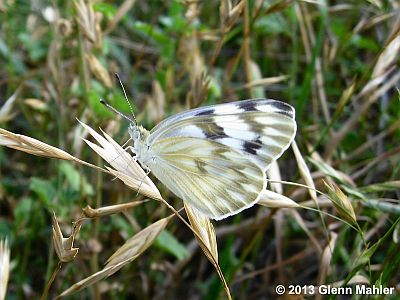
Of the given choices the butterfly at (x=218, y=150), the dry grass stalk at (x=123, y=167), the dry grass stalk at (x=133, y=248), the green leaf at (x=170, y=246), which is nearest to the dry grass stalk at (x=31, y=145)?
the dry grass stalk at (x=123, y=167)

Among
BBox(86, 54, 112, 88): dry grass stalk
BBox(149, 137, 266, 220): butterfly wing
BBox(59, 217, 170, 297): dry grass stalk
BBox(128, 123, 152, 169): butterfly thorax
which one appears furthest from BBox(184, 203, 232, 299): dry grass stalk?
BBox(86, 54, 112, 88): dry grass stalk

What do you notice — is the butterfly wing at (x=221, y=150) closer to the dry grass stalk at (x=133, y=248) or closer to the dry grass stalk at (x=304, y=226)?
the dry grass stalk at (x=133, y=248)

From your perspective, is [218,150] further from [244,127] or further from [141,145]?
[141,145]

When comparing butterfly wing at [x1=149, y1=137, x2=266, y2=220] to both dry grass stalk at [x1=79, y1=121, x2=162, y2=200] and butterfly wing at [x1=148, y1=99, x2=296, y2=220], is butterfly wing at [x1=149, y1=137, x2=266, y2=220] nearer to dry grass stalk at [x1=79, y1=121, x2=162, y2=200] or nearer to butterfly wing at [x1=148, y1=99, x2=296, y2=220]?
butterfly wing at [x1=148, y1=99, x2=296, y2=220]

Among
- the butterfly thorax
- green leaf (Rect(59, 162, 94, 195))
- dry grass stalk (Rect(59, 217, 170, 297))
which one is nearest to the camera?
dry grass stalk (Rect(59, 217, 170, 297))

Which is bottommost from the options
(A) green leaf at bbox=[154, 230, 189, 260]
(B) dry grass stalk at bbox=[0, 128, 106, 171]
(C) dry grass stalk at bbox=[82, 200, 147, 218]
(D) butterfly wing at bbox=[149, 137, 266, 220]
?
(A) green leaf at bbox=[154, 230, 189, 260]

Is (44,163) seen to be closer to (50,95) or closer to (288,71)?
(50,95)

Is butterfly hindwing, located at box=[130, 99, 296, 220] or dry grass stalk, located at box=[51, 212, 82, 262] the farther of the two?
butterfly hindwing, located at box=[130, 99, 296, 220]
